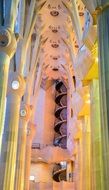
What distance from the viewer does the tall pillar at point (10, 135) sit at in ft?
32.8

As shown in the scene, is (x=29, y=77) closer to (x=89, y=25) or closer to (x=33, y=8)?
(x=33, y=8)

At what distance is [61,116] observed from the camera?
24922 mm

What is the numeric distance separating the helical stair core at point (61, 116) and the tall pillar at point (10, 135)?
12.3 meters

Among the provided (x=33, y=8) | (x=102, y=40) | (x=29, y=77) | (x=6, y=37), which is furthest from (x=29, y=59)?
(x=102, y=40)

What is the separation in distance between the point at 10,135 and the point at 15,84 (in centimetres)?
207

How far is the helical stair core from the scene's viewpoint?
78.0 feet

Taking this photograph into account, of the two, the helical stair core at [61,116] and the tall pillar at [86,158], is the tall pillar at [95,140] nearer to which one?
the tall pillar at [86,158]

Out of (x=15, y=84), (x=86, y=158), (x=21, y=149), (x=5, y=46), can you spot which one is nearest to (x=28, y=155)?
(x=21, y=149)

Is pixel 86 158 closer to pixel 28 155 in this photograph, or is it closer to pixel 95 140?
pixel 95 140

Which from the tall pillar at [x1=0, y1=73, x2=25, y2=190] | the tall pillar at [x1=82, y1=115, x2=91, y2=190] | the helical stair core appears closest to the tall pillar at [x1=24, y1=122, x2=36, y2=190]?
the tall pillar at [x1=82, y1=115, x2=91, y2=190]

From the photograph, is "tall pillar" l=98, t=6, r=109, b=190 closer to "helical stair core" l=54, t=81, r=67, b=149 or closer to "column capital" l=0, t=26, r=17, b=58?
"column capital" l=0, t=26, r=17, b=58

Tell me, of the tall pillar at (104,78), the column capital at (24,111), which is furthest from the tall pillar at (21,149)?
the tall pillar at (104,78)

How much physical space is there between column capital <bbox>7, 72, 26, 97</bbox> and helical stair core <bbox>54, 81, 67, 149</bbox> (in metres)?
12.2

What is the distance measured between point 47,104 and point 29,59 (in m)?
9.03
